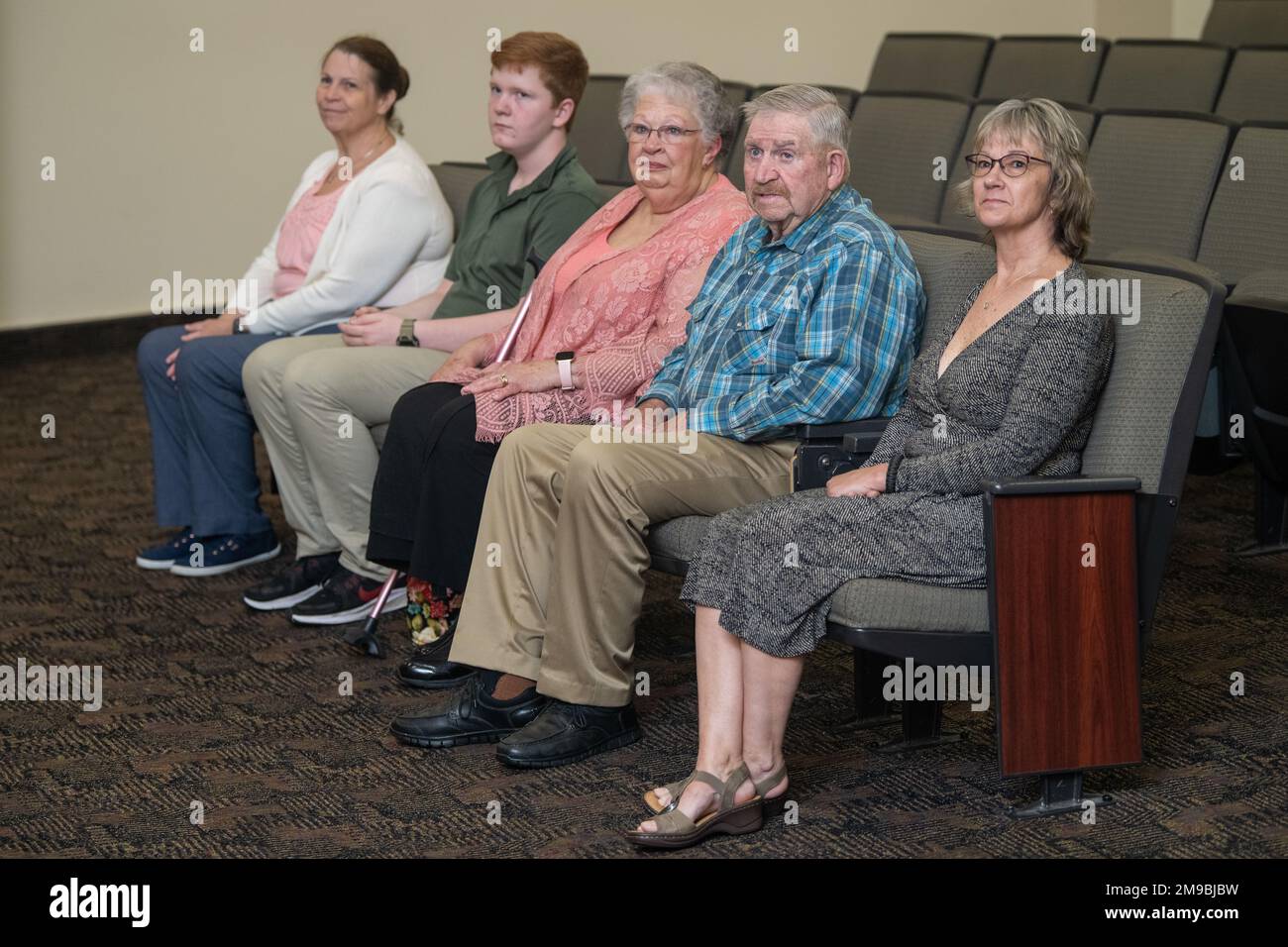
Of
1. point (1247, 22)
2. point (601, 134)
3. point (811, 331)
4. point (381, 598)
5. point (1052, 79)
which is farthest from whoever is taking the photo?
point (1247, 22)

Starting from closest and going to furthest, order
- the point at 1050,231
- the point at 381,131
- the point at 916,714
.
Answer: the point at 1050,231
the point at 916,714
the point at 381,131

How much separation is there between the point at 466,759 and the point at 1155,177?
2.29m

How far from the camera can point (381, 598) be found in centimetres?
346

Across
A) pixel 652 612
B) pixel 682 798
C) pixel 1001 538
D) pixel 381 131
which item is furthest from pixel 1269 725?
pixel 381 131

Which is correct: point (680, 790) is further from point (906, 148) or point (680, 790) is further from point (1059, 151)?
point (906, 148)

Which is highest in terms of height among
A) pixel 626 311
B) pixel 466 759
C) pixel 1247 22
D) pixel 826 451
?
pixel 1247 22

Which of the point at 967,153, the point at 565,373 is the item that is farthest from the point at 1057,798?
Answer: the point at 967,153

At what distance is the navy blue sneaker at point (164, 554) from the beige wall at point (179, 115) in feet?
10.2

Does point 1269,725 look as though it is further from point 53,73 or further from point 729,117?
point 53,73

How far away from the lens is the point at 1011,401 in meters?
2.43

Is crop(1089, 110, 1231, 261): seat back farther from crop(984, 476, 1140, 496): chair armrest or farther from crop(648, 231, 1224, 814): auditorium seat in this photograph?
crop(984, 476, 1140, 496): chair armrest

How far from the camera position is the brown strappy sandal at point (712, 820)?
2430 mm

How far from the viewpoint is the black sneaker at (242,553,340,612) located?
12.2 feet

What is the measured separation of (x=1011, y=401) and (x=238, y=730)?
5.03 ft
